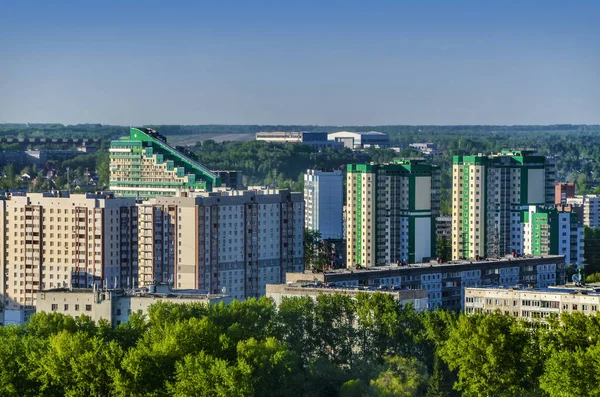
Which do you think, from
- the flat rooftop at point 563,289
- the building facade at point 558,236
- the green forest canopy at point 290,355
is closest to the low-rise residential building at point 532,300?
the flat rooftop at point 563,289

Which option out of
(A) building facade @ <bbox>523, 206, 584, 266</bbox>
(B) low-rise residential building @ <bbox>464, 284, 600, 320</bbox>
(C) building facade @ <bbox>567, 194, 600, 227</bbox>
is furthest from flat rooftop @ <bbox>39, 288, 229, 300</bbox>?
(C) building facade @ <bbox>567, 194, 600, 227</bbox>

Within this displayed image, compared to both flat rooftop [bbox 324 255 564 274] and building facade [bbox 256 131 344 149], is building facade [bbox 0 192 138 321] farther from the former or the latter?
building facade [bbox 256 131 344 149]

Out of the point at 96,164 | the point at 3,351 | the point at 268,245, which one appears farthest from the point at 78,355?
the point at 96,164

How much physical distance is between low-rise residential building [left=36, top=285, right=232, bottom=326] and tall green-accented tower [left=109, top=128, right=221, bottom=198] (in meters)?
29.5

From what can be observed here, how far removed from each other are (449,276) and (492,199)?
13.1 metres

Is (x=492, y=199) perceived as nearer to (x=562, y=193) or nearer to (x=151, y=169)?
(x=151, y=169)

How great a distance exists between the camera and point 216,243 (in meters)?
52.5

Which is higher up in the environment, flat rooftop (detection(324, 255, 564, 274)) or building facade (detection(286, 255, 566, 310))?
flat rooftop (detection(324, 255, 564, 274))

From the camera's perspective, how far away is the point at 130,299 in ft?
137

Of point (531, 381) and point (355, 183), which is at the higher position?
point (355, 183)

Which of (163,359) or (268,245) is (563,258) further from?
(163,359)

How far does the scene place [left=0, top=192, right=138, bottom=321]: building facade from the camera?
52844mm

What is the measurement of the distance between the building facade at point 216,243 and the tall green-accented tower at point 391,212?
26.5ft

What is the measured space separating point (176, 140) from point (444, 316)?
129234 mm
